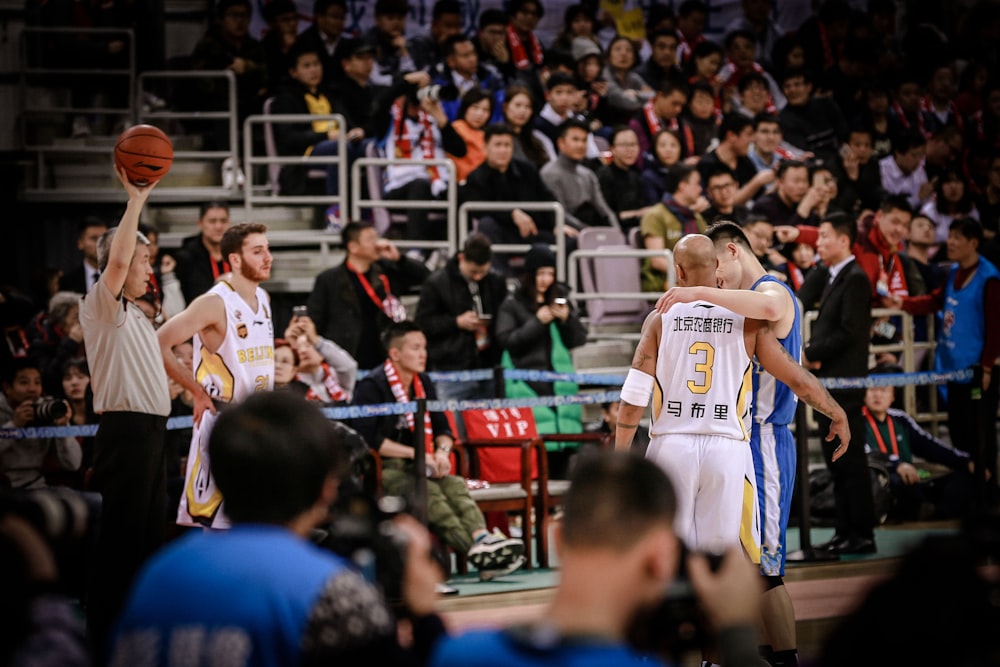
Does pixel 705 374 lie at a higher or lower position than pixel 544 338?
lower

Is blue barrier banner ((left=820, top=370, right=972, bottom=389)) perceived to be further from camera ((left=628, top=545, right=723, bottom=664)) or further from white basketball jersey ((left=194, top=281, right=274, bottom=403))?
camera ((left=628, top=545, right=723, bottom=664))

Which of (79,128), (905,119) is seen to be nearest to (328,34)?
(79,128)

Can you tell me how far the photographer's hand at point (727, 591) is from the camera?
2.58 meters

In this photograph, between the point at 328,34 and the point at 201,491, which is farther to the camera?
the point at 328,34

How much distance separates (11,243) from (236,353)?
6121mm

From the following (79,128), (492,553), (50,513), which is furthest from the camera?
(79,128)

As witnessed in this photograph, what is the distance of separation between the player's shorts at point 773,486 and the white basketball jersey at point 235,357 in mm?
2396

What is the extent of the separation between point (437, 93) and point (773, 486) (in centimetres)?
646

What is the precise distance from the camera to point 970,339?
386 inches

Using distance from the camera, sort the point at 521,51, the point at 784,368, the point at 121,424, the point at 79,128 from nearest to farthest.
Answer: the point at 784,368, the point at 121,424, the point at 79,128, the point at 521,51

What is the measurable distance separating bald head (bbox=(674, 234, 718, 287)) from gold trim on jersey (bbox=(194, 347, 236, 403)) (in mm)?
2280

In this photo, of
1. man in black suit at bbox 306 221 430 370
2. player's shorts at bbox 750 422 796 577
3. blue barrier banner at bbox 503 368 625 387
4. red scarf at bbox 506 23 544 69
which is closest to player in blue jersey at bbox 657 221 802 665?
player's shorts at bbox 750 422 796 577

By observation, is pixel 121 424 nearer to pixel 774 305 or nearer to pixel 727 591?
pixel 774 305

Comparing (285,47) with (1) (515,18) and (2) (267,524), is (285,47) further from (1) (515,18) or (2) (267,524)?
(2) (267,524)
